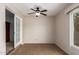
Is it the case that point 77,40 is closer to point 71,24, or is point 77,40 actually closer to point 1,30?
point 71,24

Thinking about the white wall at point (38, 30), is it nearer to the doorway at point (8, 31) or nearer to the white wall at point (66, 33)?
the white wall at point (66, 33)

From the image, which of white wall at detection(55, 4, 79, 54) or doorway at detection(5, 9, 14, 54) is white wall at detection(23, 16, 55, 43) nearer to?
white wall at detection(55, 4, 79, 54)

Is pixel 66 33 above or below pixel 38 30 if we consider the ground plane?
below

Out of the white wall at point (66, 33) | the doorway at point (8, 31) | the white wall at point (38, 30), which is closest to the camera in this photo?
the white wall at point (66, 33)

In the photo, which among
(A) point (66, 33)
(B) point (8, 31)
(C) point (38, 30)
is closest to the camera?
(B) point (8, 31)

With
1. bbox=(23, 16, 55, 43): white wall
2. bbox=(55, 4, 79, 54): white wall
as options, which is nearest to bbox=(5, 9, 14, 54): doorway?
bbox=(55, 4, 79, 54): white wall

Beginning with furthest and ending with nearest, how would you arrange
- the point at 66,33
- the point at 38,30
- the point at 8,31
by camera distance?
the point at 38,30
the point at 66,33
the point at 8,31

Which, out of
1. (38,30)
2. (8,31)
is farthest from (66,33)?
(38,30)

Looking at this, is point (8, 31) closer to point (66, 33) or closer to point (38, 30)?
point (66, 33)

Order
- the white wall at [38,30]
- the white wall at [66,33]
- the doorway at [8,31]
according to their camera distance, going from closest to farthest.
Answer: the white wall at [66,33] → the doorway at [8,31] → the white wall at [38,30]

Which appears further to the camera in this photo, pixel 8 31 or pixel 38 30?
pixel 38 30

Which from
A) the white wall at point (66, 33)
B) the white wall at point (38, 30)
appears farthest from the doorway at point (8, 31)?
the white wall at point (38, 30)
